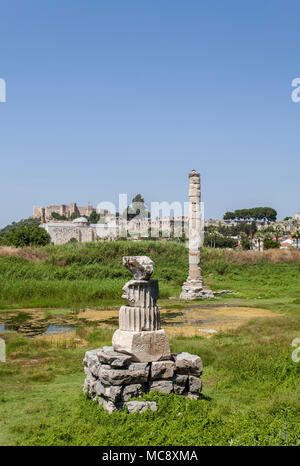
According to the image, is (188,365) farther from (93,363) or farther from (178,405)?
(93,363)

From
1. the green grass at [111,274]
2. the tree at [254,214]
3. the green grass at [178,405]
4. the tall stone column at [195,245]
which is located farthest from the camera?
the tree at [254,214]

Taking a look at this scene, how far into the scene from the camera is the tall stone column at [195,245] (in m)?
23.1

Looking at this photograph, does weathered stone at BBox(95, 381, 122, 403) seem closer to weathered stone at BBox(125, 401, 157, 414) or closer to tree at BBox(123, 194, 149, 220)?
weathered stone at BBox(125, 401, 157, 414)

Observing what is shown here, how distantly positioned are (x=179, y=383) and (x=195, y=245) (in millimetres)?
17593

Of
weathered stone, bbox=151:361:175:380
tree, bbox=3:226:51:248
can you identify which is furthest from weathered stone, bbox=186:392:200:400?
tree, bbox=3:226:51:248

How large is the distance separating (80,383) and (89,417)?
209 cm

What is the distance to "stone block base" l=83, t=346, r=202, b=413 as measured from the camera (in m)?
5.95

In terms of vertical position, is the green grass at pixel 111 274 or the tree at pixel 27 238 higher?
the tree at pixel 27 238

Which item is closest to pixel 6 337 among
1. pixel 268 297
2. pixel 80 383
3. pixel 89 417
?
pixel 80 383

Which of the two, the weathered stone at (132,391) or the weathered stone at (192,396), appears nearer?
the weathered stone at (132,391)

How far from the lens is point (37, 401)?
7.03 m

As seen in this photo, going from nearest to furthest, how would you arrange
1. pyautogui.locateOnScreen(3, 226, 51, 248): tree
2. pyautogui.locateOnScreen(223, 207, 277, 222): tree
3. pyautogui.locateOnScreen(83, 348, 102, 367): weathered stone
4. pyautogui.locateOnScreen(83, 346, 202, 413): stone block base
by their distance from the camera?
pyautogui.locateOnScreen(83, 346, 202, 413): stone block base < pyautogui.locateOnScreen(83, 348, 102, 367): weathered stone < pyautogui.locateOnScreen(3, 226, 51, 248): tree < pyautogui.locateOnScreen(223, 207, 277, 222): tree

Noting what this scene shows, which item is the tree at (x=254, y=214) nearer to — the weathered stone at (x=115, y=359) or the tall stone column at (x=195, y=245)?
the tall stone column at (x=195, y=245)

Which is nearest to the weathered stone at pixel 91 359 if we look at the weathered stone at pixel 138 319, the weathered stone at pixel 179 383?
the weathered stone at pixel 138 319
